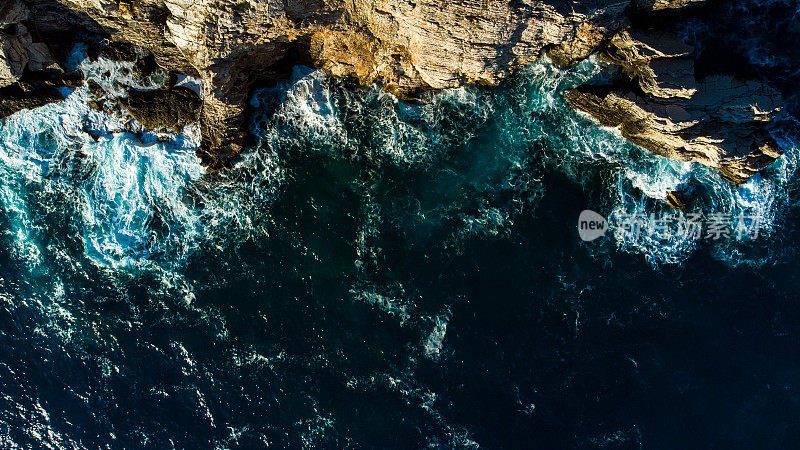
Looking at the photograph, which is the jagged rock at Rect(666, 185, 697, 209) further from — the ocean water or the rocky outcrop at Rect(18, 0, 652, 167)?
the rocky outcrop at Rect(18, 0, 652, 167)

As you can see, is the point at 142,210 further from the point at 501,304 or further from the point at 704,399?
the point at 704,399

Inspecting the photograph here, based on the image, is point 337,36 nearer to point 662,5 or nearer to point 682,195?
point 662,5

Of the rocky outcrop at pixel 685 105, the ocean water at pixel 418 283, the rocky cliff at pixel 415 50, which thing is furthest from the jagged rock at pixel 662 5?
the ocean water at pixel 418 283

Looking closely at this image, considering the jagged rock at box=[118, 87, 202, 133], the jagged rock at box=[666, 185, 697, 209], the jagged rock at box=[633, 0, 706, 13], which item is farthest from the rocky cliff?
the jagged rock at box=[666, 185, 697, 209]

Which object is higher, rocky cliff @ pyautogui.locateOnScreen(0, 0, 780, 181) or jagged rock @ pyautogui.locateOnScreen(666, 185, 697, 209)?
rocky cliff @ pyautogui.locateOnScreen(0, 0, 780, 181)

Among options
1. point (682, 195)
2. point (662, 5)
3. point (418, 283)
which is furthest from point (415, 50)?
point (682, 195)

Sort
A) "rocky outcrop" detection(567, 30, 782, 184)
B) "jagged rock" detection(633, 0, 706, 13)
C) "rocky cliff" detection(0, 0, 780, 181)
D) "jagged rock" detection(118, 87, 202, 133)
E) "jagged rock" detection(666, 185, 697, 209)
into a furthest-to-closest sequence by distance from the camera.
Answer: "jagged rock" detection(666, 185, 697, 209)
"jagged rock" detection(118, 87, 202, 133)
"rocky outcrop" detection(567, 30, 782, 184)
"jagged rock" detection(633, 0, 706, 13)
"rocky cliff" detection(0, 0, 780, 181)

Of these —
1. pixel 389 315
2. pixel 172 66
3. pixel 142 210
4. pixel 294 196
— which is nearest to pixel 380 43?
pixel 294 196
